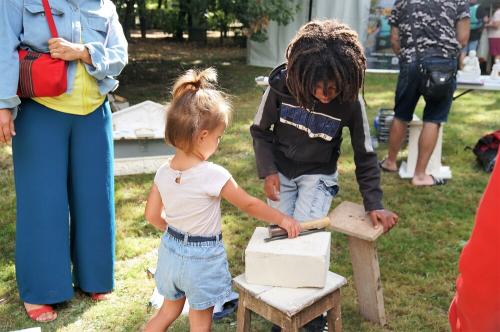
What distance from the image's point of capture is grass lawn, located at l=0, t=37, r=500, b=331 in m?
2.94

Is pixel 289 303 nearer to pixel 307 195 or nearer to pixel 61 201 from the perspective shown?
→ pixel 307 195

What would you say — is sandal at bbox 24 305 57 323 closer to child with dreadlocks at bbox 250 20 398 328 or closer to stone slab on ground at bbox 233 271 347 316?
stone slab on ground at bbox 233 271 347 316

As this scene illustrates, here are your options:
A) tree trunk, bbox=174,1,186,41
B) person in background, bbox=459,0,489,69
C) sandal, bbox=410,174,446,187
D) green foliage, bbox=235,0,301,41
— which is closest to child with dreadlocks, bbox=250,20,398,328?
sandal, bbox=410,174,446,187

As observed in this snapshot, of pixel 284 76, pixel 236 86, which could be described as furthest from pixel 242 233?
pixel 236 86

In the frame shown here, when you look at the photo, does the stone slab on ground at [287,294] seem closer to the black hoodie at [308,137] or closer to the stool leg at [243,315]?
the stool leg at [243,315]

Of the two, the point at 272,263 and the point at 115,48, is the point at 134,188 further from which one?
the point at 272,263

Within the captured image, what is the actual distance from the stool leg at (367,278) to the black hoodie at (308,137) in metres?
0.20

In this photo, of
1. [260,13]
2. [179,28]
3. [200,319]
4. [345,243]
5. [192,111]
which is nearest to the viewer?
[192,111]

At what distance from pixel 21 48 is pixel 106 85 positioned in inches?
16.2

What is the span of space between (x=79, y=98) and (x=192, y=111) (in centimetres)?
79

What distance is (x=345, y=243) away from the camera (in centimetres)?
382

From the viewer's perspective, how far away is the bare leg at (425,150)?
4.82 metres

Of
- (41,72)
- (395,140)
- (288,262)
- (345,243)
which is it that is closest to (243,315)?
(288,262)

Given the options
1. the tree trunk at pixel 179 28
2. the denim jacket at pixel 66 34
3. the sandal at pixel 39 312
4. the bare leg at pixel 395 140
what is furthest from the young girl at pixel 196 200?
the tree trunk at pixel 179 28
